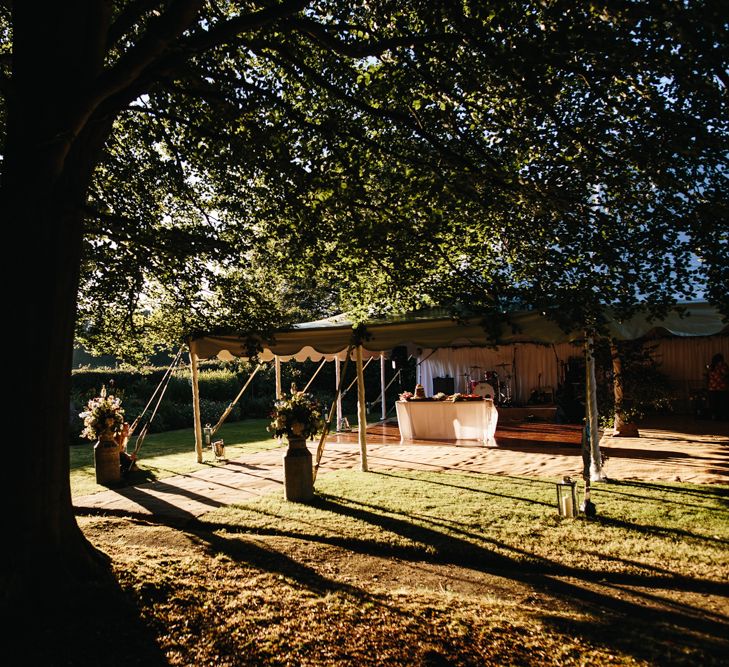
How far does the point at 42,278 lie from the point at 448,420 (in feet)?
34.0

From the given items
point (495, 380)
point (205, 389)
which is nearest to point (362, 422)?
point (495, 380)

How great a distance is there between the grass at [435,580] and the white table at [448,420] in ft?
16.1

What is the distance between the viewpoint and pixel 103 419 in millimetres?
9953

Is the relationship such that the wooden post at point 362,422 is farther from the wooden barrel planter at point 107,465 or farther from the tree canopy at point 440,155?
the wooden barrel planter at point 107,465

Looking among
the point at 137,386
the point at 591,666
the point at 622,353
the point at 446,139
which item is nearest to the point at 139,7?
the point at 446,139

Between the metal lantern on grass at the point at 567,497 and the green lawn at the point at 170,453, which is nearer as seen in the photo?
the metal lantern on grass at the point at 567,497

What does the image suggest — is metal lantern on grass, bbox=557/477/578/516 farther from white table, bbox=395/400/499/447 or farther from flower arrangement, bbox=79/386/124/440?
flower arrangement, bbox=79/386/124/440

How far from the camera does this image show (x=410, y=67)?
5785 mm

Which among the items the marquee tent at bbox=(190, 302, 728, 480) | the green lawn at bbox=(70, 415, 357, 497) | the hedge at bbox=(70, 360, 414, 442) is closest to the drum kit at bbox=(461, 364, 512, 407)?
the hedge at bbox=(70, 360, 414, 442)

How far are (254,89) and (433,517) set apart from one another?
5.31 m

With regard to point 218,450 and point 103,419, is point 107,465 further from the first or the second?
point 218,450

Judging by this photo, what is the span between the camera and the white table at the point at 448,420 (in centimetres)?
1248

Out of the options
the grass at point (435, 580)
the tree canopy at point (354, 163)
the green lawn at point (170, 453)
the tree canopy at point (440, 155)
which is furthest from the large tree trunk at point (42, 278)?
the green lawn at point (170, 453)

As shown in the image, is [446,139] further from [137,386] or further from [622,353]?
[137,386]
